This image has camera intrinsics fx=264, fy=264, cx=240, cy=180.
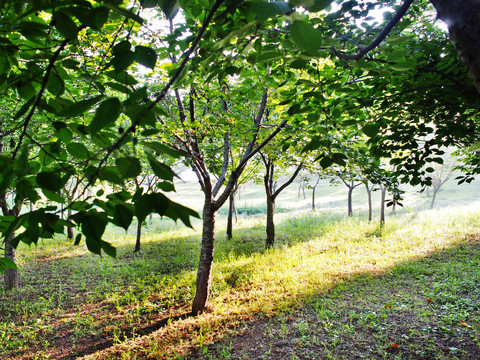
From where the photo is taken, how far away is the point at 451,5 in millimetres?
719

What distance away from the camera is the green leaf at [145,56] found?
77 centimetres

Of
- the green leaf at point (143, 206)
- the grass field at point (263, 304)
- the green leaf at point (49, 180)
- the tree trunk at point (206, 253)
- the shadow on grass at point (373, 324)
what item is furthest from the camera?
the tree trunk at point (206, 253)

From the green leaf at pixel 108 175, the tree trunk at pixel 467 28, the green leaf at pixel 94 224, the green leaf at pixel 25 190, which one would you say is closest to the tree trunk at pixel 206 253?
the green leaf at pixel 25 190

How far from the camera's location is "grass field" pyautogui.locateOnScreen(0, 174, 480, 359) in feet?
14.5

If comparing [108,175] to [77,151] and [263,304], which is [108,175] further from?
[263,304]

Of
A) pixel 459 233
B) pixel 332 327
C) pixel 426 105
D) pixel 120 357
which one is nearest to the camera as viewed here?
pixel 426 105

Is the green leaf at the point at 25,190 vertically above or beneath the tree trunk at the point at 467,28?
beneath

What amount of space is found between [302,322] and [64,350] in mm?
4285

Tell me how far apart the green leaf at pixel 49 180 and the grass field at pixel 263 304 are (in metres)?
4.48

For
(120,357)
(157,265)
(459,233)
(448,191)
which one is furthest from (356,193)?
(120,357)

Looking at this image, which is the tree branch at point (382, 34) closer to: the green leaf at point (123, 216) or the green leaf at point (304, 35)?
the green leaf at point (304, 35)

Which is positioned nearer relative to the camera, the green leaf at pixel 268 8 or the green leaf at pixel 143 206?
the green leaf at pixel 268 8

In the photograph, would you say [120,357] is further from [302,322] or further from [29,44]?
[29,44]

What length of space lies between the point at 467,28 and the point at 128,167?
0.97 meters
